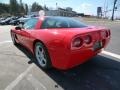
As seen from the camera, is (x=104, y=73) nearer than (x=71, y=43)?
No

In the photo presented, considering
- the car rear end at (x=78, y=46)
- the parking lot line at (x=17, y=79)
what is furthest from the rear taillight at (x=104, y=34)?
the parking lot line at (x=17, y=79)

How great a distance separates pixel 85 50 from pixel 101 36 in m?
0.75

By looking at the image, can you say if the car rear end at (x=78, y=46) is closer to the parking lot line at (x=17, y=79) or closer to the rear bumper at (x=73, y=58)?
the rear bumper at (x=73, y=58)

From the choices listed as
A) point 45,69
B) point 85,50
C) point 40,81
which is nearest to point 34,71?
point 45,69

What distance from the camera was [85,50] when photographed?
13.1 ft

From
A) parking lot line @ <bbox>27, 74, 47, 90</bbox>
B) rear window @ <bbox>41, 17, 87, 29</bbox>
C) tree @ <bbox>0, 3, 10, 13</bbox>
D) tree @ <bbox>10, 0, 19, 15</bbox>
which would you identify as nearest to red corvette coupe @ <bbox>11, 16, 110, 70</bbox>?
rear window @ <bbox>41, 17, 87, 29</bbox>

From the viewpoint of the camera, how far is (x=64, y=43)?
378cm

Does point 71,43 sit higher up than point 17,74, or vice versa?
point 71,43

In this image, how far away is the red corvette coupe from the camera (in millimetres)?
3824

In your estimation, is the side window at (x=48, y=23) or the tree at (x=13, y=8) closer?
the side window at (x=48, y=23)

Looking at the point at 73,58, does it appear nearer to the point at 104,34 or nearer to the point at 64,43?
the point at 64,43

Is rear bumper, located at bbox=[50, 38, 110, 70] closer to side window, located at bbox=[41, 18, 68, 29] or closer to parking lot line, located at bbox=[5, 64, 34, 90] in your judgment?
parking lot line, located at bbox=[5, 64, 34, 90]

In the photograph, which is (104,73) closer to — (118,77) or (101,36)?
(118,77)

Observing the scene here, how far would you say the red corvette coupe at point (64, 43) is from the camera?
3.82 meters
